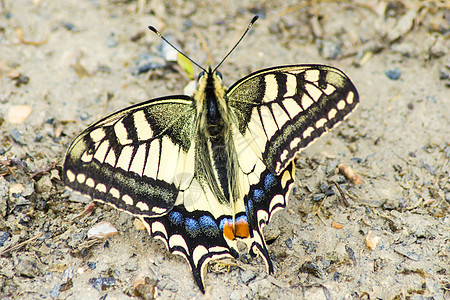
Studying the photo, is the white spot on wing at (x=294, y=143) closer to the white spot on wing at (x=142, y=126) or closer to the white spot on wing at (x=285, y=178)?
the white spot on wing at (x=285, y=178)

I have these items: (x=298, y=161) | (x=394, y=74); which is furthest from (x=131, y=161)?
(x=394, y=74)

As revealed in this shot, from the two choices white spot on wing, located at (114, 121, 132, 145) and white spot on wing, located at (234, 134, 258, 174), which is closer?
white spot on wing, located at (114, 121, 132, 145)

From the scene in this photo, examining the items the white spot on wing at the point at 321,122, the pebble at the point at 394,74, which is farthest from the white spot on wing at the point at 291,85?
the pebble at the point at 394,74

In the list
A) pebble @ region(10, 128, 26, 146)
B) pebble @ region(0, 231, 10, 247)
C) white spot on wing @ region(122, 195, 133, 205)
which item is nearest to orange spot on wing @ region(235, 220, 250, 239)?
white spot on wing @ region(122, 195, 133, 205)

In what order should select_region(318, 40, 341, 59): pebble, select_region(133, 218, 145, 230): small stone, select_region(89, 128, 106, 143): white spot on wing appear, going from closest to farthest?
select_region(89, 128, 106, 143): white spot on wing
select_region(133, 218, 145, 230): small stone
select_region(318, 40, 341, 59): pebble

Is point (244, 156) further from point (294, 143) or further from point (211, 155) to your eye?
point (294, 143)

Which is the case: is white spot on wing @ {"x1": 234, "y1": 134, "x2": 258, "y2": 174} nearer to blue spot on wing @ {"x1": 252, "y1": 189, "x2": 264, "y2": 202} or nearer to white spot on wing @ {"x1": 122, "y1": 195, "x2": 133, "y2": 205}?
blue spot on wing @ {"x1": 252, "y1": 189, "x2": 264, "y2": 202}

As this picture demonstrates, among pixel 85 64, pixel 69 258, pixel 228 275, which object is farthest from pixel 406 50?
pixel 69 258
